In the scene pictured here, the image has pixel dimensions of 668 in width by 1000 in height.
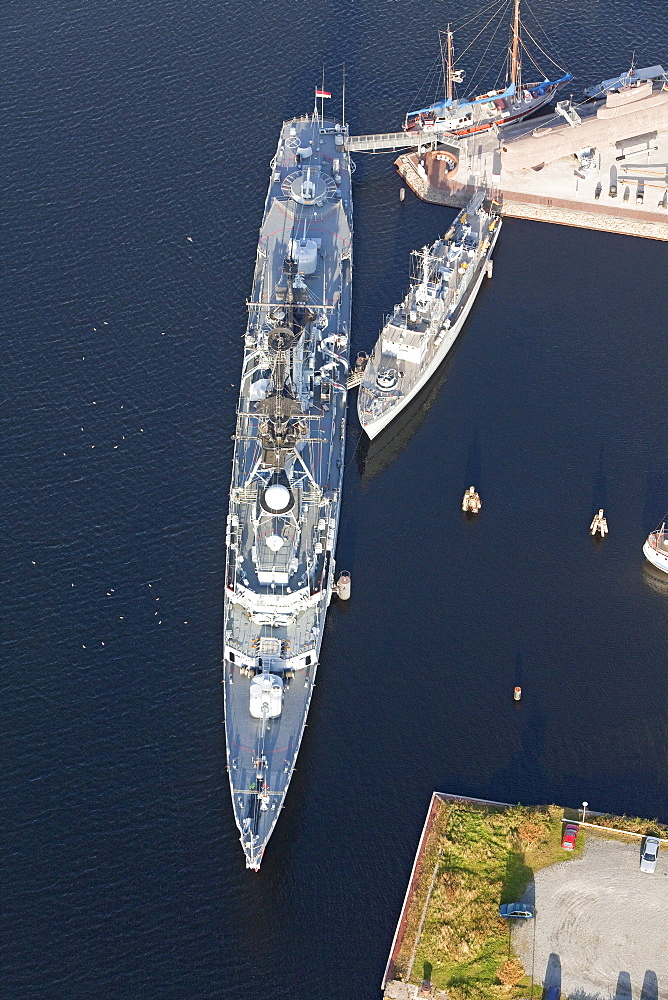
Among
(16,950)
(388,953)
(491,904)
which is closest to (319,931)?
(388,953)

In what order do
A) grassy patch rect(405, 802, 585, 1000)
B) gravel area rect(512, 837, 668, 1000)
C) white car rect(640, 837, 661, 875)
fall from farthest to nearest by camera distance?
white car rect(640, 837, 661, 875) < grassy patch rect(405, 802, 585, 1000) < gravel area rect(512, 837, 668, 1000)

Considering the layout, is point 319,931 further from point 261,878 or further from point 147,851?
point 147,851

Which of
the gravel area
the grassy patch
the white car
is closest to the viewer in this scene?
the gravel area

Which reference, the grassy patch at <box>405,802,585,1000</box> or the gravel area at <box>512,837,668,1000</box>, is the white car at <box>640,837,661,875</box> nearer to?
the gravel area at <box>512,837,668,1000</box>

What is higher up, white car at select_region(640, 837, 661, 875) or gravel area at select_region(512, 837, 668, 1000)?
white car at select_region(640, 837, 661, 875)

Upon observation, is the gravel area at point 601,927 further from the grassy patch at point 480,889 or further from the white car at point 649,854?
the grassy patch at point 480,889

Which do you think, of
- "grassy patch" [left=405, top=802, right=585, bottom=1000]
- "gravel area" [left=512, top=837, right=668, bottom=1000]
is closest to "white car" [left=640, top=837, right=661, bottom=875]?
"gravel area" [left=512, top=837, right=668, bottom=1000]

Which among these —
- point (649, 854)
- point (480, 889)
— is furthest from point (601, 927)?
point (480, 889)

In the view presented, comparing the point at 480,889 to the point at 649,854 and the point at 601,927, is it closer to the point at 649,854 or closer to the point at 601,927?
the point at 601,927
